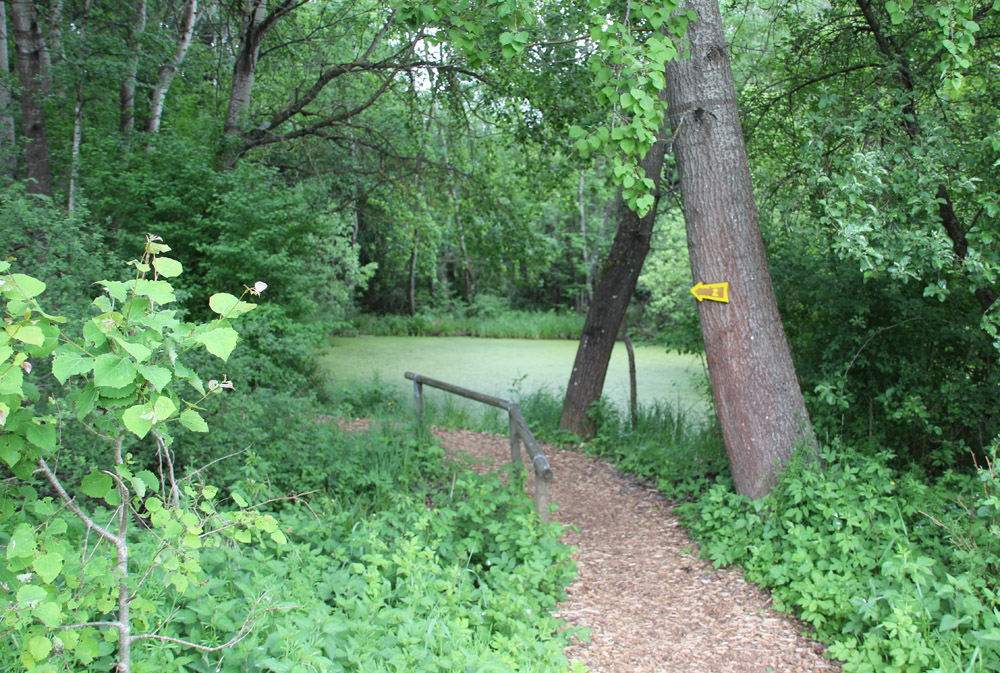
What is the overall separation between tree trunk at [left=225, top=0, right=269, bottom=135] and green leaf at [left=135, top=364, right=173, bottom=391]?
646 centimetres

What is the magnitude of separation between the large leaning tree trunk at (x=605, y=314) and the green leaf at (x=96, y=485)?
17.1 ft

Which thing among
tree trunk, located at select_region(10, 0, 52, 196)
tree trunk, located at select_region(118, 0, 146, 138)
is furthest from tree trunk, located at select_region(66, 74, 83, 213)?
tree trunk, located at select_region(10, 0, 52, 196)

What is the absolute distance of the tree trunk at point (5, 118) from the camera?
5117 mm

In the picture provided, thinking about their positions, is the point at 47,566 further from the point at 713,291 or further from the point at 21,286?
the point at 713,291

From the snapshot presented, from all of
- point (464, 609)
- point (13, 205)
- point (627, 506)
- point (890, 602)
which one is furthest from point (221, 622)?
point (627, 506)

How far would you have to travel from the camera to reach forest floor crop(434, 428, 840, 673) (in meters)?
2.88

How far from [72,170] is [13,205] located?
3057 millimetres

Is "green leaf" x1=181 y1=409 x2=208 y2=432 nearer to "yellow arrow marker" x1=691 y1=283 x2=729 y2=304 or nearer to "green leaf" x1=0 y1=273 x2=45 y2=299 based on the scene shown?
"green leaf" x1=0 y1=273 x2=45 y2=299

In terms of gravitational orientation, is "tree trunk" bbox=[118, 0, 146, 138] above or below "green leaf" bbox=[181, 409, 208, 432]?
above

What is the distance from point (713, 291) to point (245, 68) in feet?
18.1

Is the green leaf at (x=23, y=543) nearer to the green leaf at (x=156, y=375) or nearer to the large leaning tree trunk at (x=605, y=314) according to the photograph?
the green leaf at (x=156, y=375)

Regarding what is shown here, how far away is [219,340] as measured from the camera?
138cm

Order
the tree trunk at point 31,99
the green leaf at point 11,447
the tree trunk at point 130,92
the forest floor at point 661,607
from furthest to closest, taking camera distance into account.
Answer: the tree trunk at point 130,92 → the tree trunk at point 31,99 → the forest floor at point 661,607 → the green leaf at point 11,447

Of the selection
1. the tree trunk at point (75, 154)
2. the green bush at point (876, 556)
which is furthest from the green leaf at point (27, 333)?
the tree trunk at point (75, 154)
